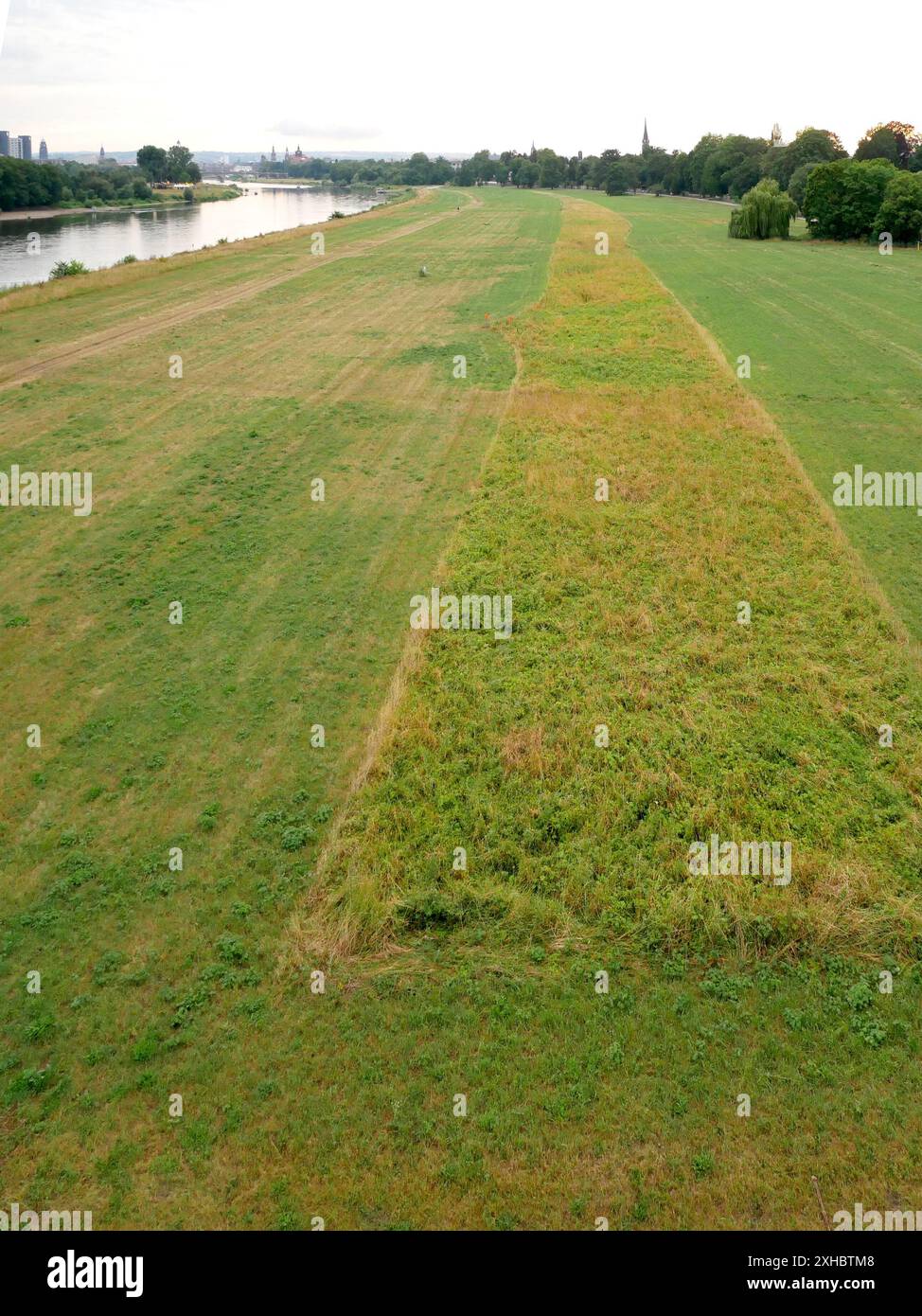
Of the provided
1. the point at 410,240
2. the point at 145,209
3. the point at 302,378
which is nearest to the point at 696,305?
the point at 302,378

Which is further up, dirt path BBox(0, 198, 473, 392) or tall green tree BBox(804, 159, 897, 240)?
tall green tree BBox(804, 159, 897, 240)

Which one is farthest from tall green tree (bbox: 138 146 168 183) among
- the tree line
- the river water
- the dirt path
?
the dirt path

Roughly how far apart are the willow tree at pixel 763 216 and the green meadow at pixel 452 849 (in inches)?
2534

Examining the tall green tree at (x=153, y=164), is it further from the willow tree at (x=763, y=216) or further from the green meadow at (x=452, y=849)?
the green meadow at (x=452, y=849)

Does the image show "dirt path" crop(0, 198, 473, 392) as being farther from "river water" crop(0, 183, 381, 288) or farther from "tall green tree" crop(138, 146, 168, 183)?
"tall green tree" crop(138, 146, 168, 183)

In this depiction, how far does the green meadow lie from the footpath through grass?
5.81 feet

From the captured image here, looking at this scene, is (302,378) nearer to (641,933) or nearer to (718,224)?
(641,933)

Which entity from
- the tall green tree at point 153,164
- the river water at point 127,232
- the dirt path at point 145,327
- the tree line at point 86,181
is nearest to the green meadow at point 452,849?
the dirt path at point 145,327

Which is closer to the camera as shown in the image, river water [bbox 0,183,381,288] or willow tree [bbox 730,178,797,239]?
river water [bbox 0,183,381,288]

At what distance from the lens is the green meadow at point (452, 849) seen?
7.54 meters

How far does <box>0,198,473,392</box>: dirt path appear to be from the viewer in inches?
1265

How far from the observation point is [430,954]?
952 centimetres

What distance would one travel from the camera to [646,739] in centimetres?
1259

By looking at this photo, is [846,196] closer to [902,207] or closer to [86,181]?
[902,207]
